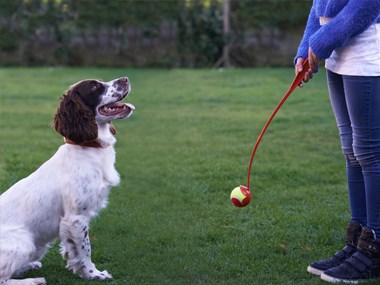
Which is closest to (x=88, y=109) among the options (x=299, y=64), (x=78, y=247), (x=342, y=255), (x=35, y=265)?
(x=78, y=247)

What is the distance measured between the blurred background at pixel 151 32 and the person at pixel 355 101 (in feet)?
46.7

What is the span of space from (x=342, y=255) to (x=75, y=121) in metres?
1.85

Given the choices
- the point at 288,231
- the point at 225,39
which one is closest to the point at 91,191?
the point at 288,231

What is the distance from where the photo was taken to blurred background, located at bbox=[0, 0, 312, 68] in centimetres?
1861

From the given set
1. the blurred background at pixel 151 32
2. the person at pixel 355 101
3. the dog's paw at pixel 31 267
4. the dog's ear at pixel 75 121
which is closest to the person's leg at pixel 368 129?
the person at pixel 355 101

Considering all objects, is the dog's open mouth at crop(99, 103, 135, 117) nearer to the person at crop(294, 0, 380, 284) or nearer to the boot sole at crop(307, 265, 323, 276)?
the person at crop(294, 0, 380, 284)

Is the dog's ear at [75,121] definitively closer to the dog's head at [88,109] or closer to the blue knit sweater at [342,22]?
the dog's head at [88,109]

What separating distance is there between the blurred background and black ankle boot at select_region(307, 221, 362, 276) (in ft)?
46.7

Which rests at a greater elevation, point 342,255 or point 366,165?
point 366,165

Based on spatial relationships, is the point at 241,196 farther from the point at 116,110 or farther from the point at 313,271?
the point at 116,110

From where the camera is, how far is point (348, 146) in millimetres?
4301

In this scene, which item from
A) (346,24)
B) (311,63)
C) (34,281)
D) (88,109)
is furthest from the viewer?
(88,109)

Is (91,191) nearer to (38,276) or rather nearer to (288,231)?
(38,276)

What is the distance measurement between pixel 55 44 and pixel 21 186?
50.7 ft
